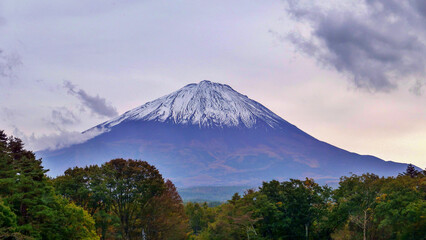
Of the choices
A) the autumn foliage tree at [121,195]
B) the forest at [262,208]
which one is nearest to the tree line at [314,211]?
the forest at [262,208]

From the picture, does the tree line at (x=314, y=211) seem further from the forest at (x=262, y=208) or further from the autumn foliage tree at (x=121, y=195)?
the autumn foliage tree at (x=121, y=195)

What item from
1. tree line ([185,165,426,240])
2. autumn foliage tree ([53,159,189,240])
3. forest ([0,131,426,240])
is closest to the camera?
forest ([0,131,426,240])

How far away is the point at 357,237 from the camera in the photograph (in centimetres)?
4556

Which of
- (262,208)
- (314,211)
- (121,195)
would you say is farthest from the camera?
(314,211)

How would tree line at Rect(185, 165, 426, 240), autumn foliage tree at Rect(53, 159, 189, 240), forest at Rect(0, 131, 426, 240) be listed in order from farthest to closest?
1. tree line at Rect(185, 165, 426, 240)
2. autumn foliage tree at Rect(53, 159, 189, 240)
3. forest at Rect(0, 131, 426, 240)

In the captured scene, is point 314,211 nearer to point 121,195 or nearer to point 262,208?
point 262,208

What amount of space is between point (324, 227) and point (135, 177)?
22.8m

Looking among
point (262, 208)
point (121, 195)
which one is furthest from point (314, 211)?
point (121, 195)

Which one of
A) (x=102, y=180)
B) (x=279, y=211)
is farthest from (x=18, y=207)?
(x=279, y=211)

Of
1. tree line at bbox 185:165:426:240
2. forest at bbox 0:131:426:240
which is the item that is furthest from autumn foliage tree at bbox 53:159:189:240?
tree line at bbox 185:165:426:240

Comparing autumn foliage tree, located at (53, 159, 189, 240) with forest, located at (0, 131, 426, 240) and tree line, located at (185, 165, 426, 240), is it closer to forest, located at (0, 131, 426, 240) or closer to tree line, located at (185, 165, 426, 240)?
forest, located at (0, 131, 426, 240)

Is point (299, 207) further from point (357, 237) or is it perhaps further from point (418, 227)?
point (418, 227)

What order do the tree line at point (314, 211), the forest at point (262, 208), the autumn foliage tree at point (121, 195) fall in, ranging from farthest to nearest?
the tree line at point (314, 211), the autumn foliage tree at point (121, 195), the forest at point (262, 208)

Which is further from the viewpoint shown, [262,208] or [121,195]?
[262,208]
